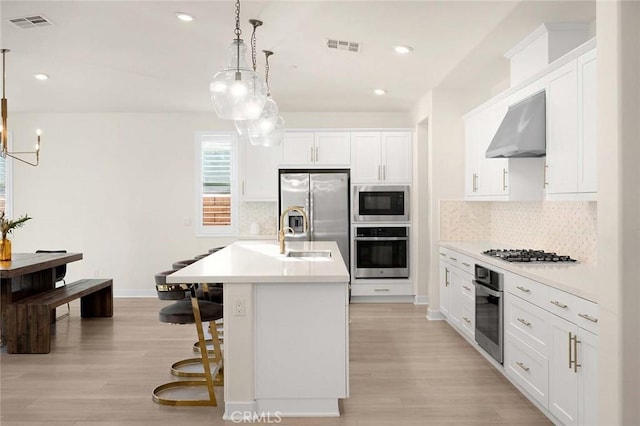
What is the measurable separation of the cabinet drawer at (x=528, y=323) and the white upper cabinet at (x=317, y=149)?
12.4 ft

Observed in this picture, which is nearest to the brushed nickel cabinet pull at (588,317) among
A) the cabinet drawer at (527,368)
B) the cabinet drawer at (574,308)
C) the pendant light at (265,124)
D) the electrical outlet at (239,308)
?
the cabinet drawer at (574,308)

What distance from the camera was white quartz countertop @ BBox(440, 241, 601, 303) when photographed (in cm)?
288

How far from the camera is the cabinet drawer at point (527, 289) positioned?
331 centimetres

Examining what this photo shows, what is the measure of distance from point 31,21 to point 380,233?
461 centimetres

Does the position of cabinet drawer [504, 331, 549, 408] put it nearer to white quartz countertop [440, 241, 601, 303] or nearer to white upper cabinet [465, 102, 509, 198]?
white quartz countertop [440, 241, 601, 303]

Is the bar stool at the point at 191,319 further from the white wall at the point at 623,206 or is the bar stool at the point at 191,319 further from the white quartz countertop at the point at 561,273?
the white wall at the point at 623,206

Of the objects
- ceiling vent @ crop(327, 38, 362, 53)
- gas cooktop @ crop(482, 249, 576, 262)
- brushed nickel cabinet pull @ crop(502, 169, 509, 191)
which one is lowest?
gas cooktop @ crop(482, 249, 576, 262)

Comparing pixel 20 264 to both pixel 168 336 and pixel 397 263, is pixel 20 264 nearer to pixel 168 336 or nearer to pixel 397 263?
pixel 168 336

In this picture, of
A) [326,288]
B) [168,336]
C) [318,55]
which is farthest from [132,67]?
[326,288]

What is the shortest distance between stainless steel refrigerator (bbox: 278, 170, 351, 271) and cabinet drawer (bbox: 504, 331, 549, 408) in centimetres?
341

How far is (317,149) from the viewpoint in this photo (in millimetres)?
7262

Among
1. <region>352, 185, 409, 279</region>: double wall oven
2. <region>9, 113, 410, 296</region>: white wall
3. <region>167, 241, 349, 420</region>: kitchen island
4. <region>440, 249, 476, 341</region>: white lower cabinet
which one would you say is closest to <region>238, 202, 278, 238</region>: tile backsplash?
<region>9, 113, 410, 296</region>: white wall

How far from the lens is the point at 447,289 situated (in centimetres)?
580

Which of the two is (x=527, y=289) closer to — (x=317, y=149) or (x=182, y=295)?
(x=182, y=295)
